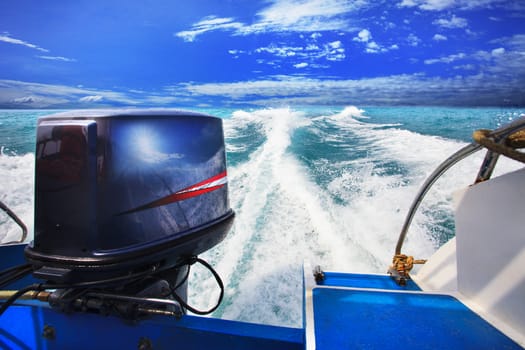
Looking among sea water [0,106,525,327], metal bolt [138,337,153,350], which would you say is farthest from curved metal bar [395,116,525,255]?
metal bolt [138,337,153,350]

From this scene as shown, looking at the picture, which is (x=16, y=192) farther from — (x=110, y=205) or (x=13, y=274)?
(x=110, y=205)

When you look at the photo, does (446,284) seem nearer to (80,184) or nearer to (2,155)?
(80,184)

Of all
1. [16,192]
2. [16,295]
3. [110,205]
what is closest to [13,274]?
[16,295]

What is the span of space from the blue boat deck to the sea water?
0.46 meters

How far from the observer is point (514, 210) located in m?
0.74

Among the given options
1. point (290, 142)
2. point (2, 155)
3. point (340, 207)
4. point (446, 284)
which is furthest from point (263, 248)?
point (2, 155)

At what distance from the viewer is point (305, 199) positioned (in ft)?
9.41

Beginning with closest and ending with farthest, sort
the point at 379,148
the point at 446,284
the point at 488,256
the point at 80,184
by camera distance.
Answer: the point at 80,184, the point at 488,256, the point at 446,284, the point at 379,148

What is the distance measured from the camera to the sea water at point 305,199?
184cm

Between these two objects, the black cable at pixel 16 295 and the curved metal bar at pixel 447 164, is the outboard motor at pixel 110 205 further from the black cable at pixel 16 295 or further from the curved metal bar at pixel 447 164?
the curved metal bar at pixel 447 164

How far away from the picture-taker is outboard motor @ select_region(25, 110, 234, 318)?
27.1 inches

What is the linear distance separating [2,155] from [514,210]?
5330 millimetres

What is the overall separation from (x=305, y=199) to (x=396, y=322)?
2.18 m

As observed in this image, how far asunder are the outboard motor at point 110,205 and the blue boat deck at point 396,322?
1.18 ft
